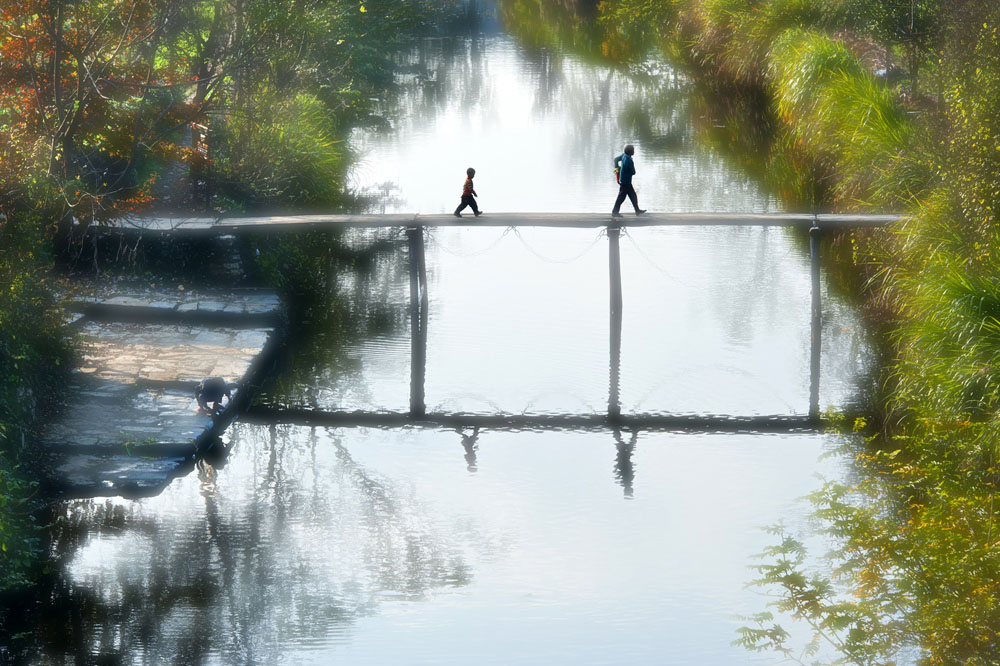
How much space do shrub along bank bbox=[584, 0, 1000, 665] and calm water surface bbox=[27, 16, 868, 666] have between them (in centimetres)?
72

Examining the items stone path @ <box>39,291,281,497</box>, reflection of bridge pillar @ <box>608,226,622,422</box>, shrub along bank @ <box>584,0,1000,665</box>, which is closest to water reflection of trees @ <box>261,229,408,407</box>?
stone path @ <box>39,291,281,497</box>

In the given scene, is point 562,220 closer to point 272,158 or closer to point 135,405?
point 135,405

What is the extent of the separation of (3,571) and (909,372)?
9.53 metres

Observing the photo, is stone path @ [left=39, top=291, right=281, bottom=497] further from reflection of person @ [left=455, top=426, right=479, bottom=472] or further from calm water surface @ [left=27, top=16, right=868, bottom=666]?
reflection of person @ [left=455, top=426, right=479, bottom=472]

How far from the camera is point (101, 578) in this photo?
11.2 metres

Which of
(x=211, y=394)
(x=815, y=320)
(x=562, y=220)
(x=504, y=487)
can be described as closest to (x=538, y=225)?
(x=562, y=220)

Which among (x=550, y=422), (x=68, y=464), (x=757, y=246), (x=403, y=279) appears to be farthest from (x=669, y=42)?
(x=68, y=464)

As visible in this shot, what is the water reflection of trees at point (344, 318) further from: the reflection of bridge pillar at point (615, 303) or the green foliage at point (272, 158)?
the reflection of bridge pillar at point (615, 303)

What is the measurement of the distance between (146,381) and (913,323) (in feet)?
→ 29.3

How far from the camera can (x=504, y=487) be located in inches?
520

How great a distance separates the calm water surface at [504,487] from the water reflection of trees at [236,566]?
3 centimetres

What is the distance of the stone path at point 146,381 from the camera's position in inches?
493

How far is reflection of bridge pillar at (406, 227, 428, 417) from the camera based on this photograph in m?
16.7

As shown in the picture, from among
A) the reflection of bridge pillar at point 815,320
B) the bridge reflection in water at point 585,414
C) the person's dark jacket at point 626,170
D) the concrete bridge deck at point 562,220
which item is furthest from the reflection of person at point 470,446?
the person's dark jacket at point 626,170
